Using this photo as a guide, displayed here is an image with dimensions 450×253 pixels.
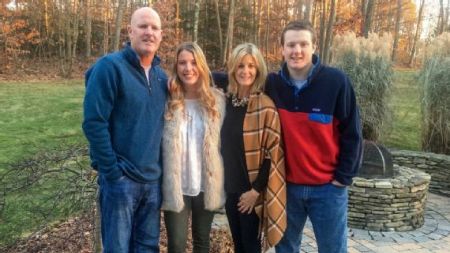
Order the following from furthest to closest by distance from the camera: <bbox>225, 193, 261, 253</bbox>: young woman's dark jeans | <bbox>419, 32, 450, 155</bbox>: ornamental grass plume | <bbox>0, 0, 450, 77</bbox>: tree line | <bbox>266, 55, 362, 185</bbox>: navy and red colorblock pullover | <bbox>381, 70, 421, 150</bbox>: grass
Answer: <bbox>0, 0, 450, 77</bbox>: tree line < <bbox>381, 70, 421, 150</bbox>: grass < <bbox>419, 32, 450, 155</bbox>: ornamental grass plume < <bbox>225, 193, 261, 253</bbox>: young woman's dark jeans < <bbox>266, 55, 362, 185</bbox>: navy and red colorblock pullover

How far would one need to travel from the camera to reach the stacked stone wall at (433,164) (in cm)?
620

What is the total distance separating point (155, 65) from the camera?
8.21ft

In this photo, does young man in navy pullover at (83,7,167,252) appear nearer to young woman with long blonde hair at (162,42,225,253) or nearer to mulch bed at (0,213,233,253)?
young woman with long blonde hair at (162,42,225,253)

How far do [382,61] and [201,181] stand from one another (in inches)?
213

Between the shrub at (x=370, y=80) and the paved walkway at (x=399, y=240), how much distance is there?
7.39 feet

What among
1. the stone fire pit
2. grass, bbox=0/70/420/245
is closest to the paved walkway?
the stone fire pit

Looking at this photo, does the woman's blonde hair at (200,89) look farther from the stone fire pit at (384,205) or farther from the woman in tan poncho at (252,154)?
the stone fire pit at (384,205)

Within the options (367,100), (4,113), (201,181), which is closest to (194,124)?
(201,181)

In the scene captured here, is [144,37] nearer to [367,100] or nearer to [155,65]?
[155,65]

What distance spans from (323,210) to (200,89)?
3.32 feet

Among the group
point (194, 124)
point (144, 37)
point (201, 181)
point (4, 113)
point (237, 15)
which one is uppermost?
point (237, 15)

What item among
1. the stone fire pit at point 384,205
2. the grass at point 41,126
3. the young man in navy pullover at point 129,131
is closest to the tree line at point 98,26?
the grass at point 41,126

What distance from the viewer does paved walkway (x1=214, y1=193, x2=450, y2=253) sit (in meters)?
4.04

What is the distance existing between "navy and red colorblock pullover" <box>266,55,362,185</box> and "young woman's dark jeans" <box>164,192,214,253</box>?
0.59m
